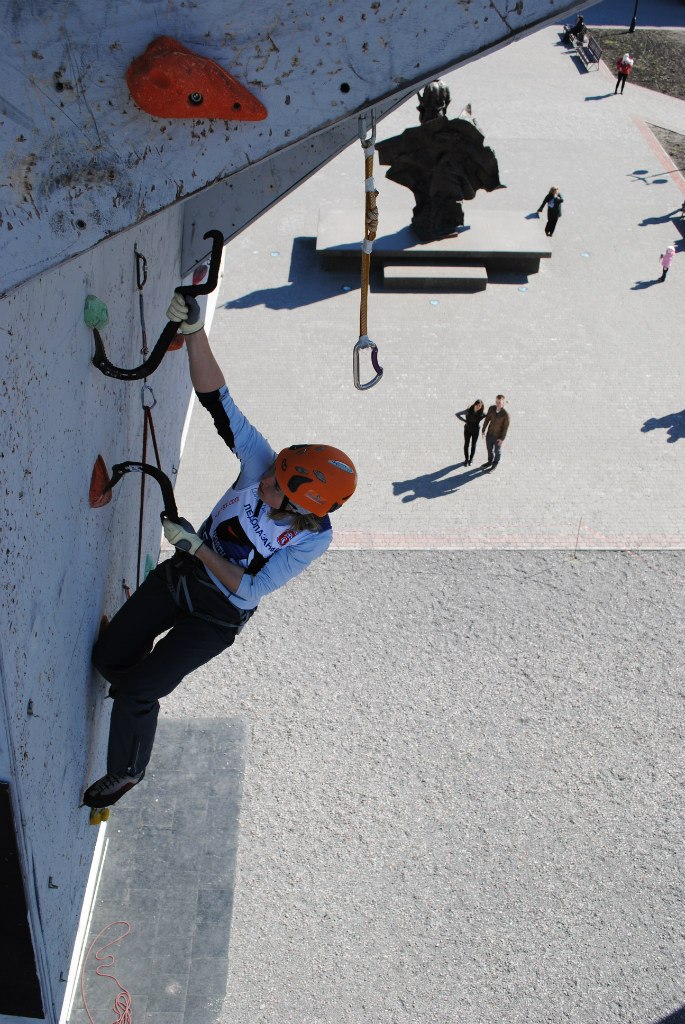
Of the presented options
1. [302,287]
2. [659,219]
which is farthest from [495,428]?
[659,219]

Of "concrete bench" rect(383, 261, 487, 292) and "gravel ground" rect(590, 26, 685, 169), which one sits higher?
"gravel ground" rect(590, 26, 685, 169)

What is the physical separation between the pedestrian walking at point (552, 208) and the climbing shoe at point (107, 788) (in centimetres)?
1454

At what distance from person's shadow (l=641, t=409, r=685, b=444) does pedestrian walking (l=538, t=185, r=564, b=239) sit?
206 inches

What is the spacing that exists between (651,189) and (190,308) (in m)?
17.9

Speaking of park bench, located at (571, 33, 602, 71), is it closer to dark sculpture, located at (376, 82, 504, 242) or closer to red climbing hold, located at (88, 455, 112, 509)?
dark sculpture, located at (376, 82, 504, 242)

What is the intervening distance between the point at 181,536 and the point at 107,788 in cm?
138

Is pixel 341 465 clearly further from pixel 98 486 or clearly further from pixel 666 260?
pixel 666 260

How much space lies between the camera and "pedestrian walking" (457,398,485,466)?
1228 cm

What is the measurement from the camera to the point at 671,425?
13758 millimetres

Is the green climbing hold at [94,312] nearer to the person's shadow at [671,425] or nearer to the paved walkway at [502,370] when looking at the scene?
the paved walkway at [502,370]

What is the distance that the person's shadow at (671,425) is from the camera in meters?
13.5

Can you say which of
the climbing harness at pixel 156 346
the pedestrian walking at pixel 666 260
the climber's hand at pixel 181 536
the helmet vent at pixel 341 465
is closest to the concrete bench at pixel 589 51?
the pedestrian walking at pixel 666 260

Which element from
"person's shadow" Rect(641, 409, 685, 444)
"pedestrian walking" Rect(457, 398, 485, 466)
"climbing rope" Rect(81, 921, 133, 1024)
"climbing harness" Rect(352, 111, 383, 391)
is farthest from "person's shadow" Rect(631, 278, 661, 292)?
"climbing harness" Rect(352, 111, 383, 391)

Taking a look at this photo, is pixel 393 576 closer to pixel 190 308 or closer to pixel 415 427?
pixel 415 427
